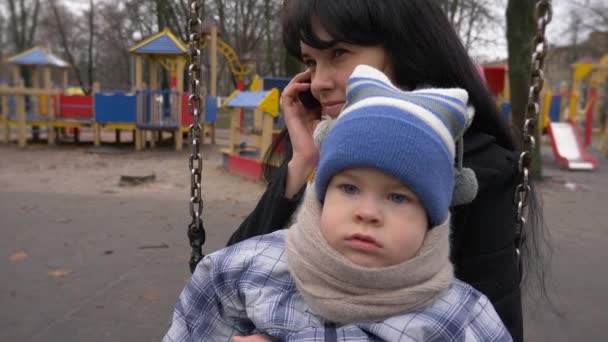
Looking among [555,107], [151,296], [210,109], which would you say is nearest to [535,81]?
[151,296]

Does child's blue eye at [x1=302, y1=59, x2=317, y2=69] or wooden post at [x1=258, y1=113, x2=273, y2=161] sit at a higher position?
child's blue eye at [x1=302, y1=59, x2=317, y2=69]

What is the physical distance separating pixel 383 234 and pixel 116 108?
423 inches

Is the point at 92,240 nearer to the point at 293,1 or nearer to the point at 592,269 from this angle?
the point at 293,1

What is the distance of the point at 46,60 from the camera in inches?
500

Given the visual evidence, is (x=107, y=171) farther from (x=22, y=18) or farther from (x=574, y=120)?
(x=22, y=18)

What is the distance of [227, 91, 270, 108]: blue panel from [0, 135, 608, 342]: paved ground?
41.5 inches

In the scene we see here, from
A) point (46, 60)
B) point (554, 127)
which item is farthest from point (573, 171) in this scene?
point (46, 60)

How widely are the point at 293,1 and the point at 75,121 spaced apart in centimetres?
1104

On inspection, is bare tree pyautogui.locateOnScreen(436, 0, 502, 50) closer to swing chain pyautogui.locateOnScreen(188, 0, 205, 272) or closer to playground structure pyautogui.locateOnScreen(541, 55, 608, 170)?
playground structure pyautogui.locateOnScreen(541, 55, 608, 170)

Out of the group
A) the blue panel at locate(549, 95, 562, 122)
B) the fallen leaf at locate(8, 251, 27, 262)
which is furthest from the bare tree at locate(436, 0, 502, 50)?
the fallen leaf at locate(8, 251, 27, 262)

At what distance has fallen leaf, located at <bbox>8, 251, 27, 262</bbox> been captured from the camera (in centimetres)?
374

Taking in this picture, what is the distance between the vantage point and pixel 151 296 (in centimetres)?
319

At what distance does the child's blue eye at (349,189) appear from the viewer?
103 centimetres

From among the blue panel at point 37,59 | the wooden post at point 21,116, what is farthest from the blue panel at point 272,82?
the blue panel at point 37,59
